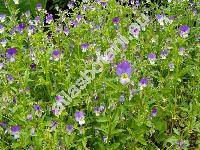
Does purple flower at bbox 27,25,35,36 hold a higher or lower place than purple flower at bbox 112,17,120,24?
higher

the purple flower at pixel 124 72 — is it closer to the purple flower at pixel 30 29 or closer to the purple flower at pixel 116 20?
the purple flower at pixel 116 20

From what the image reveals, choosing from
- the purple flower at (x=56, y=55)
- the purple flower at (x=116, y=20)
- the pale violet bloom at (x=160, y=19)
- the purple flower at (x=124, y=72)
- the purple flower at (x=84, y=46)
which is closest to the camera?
the purple flower at (x=124, y=72)

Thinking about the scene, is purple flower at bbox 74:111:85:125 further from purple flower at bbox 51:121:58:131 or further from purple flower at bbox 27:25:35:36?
purple flower at bbox 27:25:35:36

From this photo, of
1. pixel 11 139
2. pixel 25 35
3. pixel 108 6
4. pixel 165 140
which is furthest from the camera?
pixel 108 6

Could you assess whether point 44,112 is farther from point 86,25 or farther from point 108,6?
point 108,6

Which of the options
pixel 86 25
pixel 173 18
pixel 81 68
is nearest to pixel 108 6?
pixel 86 25

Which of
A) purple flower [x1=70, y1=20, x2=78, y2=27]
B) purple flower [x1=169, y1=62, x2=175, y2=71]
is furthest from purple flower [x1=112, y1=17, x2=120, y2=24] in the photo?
purple flower [x1=169, y1=62, x2=175, y2=71]

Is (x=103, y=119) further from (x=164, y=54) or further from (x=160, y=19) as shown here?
(x=160, y=19)

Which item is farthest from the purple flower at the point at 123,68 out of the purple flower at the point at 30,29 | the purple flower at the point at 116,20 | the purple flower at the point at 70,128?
the purple flower at the point at 30,29

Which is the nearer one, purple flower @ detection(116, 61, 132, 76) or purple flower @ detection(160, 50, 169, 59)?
purple flower @ detection(116, 61, 132, 76)
